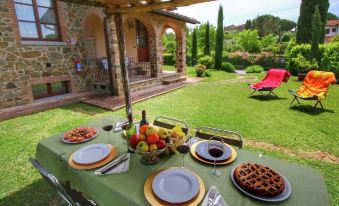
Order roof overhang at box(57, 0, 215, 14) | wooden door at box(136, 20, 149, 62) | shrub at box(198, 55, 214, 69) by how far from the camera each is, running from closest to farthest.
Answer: roof overhang at box(57, 0, 215, 14), wooden door at box(136, 20, 149, 62), shrub at box(198, 55, 214, 69)

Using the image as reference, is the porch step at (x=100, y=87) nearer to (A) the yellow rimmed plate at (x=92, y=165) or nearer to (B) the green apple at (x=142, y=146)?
(A) the yellow rimmed plate at (x=92, y=165)

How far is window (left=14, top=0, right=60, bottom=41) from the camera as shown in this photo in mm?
6547

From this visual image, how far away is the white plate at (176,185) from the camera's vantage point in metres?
1.43

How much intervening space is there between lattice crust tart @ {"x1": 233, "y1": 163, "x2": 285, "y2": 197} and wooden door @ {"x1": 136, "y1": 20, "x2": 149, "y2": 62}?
10948mm

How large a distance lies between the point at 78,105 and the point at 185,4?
19.2 ft

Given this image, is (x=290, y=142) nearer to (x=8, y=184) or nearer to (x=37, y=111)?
(x=8, y=184)

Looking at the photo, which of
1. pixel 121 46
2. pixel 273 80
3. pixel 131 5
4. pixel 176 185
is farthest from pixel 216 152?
pixel 273 80

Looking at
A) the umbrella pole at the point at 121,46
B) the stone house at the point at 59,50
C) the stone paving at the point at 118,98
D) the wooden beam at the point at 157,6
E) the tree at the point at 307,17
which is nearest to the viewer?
the wooden beam at the point at 157,6

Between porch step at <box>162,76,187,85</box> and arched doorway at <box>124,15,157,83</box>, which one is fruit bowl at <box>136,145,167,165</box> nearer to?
arched doorway at <box>124,15,157,83</box>

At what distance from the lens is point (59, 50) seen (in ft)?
24.4

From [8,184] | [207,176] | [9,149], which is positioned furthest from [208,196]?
[9,149]

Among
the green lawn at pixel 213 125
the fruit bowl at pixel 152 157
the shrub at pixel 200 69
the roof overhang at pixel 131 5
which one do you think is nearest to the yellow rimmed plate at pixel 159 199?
the fruit bowl at pixel 152 157

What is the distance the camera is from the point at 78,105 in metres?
7.06

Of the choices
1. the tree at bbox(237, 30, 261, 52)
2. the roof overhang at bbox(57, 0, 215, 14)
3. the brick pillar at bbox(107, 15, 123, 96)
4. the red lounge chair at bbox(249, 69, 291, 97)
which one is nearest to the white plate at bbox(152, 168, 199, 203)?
the roof overhang at bbox(57, 0, 215, 14)
